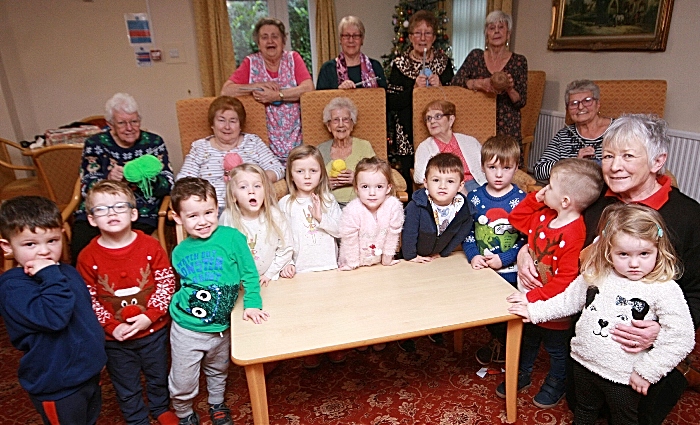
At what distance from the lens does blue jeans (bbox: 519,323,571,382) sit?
1891 mm

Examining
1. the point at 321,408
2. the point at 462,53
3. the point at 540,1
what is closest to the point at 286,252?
the point at 321,408

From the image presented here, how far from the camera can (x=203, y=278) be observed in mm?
1742

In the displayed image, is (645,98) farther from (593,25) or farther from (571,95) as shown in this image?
(593,25)

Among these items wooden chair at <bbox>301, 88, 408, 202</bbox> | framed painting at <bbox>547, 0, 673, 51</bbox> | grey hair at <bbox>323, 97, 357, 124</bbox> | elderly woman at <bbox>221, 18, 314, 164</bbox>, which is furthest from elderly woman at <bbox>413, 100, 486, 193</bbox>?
framed painting at <bbox>547, 0, 673, 51</bbox>

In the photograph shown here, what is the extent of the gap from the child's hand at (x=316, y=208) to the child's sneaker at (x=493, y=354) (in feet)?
3.40

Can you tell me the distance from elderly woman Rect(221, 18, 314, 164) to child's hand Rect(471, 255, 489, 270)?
62.3 inches

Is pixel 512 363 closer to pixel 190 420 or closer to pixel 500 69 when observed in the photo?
pixel 190 420

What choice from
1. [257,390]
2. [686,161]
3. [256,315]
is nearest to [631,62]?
[686,161]

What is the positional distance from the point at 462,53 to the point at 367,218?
453 cm

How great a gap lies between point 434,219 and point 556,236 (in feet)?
1.63

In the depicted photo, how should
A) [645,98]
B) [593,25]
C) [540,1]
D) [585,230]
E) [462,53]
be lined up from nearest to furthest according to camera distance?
[585,230]
[645,98]
[593,25]
[540,1]
[462,53]

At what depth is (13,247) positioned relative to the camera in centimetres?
145

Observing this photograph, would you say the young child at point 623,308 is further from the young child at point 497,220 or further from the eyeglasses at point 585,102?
the eyeglasses at point 585,102

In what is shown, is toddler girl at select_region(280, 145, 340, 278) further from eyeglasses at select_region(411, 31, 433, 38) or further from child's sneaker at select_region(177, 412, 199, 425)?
eyeglasses at select_region(411, 31, 433, 38)
